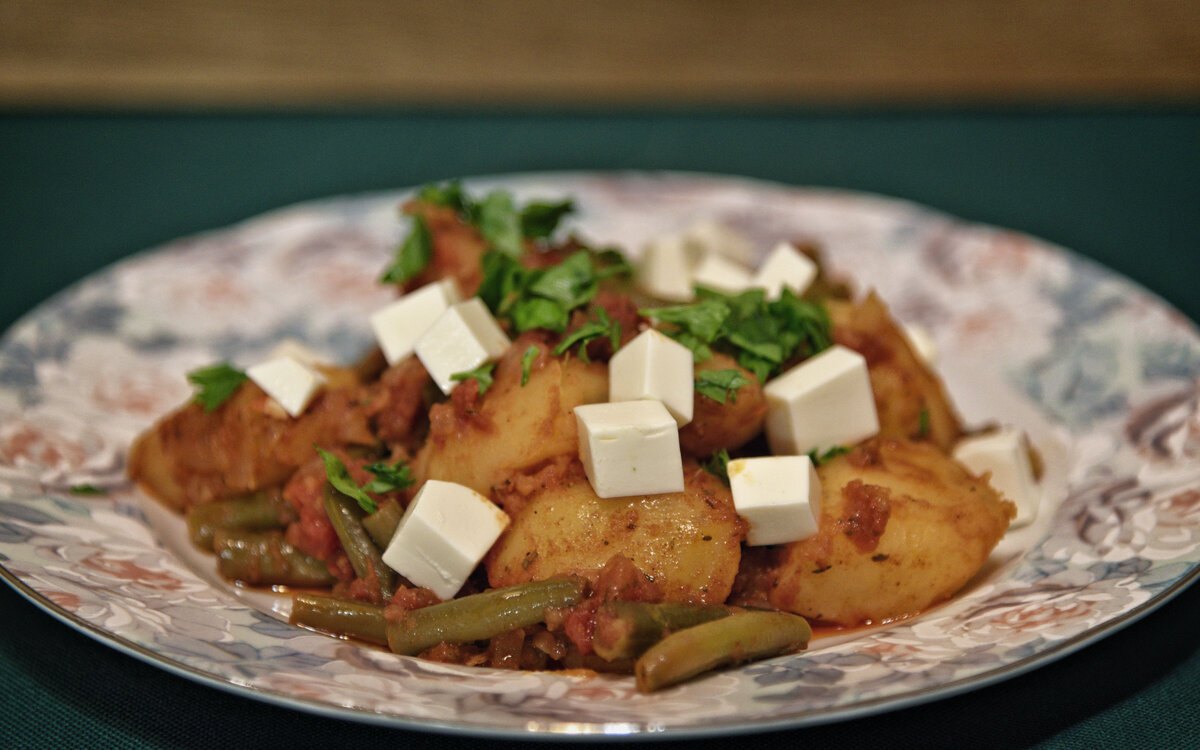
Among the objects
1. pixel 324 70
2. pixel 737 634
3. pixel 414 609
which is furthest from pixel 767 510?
pixel 324 70

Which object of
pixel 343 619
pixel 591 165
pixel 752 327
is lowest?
pixel 343 619

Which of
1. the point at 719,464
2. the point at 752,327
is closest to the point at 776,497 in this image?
the point at 719,464

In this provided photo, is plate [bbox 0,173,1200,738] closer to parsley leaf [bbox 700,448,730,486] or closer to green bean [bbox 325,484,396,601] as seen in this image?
green bean [bbox 325,484,396,601]

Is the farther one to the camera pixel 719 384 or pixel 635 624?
pixel 719 384

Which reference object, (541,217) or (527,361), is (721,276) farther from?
(527,361)

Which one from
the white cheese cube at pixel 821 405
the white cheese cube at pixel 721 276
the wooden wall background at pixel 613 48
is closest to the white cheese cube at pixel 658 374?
the white cheese cube at pixel 821 405

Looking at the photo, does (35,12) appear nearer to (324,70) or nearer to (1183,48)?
(324,70)

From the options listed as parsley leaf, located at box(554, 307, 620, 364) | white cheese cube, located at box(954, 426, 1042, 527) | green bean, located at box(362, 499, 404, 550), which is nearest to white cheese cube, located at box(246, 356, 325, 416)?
green bean, located at box(362, 499, 404, 550)
